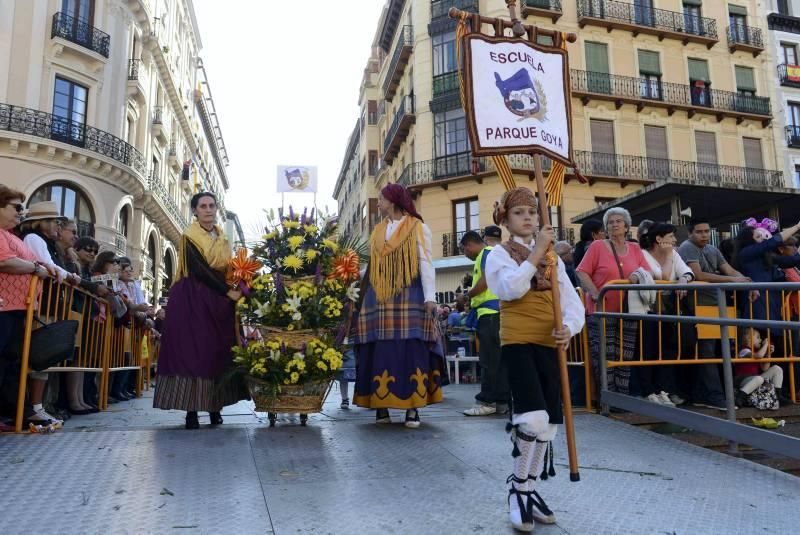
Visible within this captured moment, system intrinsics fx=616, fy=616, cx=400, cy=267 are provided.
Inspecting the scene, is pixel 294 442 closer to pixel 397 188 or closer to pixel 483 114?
pixel 397 188

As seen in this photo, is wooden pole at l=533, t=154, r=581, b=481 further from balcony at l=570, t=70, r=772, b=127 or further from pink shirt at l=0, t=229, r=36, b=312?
balcony at l=570, t=70, r=772, b=127

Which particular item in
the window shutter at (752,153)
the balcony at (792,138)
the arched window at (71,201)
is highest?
the balcony at (792,138)

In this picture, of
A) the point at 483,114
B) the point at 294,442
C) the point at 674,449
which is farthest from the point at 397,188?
the point at 674,449

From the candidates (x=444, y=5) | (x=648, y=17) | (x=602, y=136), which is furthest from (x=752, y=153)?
(x=444, y=5)

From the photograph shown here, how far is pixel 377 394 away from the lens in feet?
16.9

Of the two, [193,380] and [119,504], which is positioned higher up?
[193,380]

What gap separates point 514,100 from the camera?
12.6 feet

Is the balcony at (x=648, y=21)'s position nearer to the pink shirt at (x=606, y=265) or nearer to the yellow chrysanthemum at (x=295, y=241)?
the pink shirt at (x=606, y=265)

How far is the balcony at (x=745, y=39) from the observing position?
2914 centimetres

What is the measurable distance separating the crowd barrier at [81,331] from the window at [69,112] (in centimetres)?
1775

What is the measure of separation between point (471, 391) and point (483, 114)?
5759 mm

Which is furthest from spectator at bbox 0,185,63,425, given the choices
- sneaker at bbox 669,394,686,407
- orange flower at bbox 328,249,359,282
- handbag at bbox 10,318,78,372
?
Result: sneaker at bbox 669,394,686,407

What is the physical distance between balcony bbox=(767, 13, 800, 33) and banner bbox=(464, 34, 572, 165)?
33504 millimetres

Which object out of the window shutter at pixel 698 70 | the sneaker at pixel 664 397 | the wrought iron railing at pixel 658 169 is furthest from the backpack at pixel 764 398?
the window shutter at pixel 698 70
